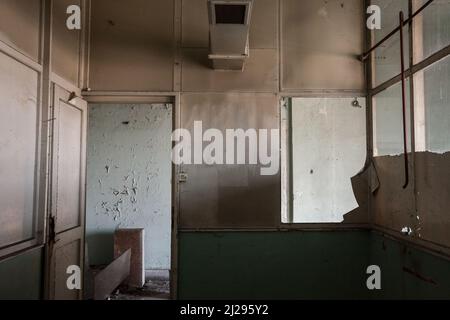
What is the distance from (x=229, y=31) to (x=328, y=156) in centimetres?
140

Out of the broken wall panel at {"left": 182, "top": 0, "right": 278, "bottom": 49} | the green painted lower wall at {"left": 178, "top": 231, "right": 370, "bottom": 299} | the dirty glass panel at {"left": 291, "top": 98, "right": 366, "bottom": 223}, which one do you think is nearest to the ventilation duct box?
the broken wall panel at {"left": 182, "top": 0, "right": 278, "bottom": 49}

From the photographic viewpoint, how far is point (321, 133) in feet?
10.2

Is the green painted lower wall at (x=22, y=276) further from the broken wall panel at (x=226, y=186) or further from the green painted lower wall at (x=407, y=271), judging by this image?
the green painted lower wall at (x=407, y=271)

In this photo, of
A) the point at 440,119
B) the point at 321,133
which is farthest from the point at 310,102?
the point at 440,119

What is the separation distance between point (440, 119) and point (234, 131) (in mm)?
1519

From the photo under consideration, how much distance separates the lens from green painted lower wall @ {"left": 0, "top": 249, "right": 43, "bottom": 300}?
76.3 inches

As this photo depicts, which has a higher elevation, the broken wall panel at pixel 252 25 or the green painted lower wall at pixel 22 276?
the broken wall panel at pixel 252 25

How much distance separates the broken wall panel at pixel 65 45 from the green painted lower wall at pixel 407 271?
2824mm

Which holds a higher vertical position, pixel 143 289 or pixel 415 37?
pixel 415 37

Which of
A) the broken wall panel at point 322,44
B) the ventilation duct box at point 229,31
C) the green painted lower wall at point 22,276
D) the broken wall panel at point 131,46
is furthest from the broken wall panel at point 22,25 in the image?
the broken wall panel at point 322,44

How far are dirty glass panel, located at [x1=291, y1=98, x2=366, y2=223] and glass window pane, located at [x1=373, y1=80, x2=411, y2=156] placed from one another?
12 cm

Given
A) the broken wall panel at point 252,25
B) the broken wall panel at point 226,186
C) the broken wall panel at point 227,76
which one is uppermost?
the broken wall panel at point 252,25

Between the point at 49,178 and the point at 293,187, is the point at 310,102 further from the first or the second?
the point at 49,178

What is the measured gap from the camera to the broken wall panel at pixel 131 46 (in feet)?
9.96
